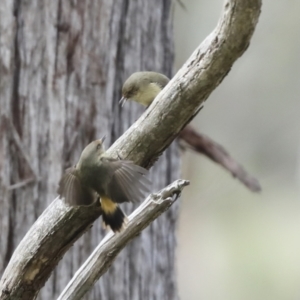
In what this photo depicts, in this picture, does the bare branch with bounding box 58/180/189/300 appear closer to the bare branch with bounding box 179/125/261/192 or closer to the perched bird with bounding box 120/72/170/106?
the perched bird with bounding box 120/72/170/106

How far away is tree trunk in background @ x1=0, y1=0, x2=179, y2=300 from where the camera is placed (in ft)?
6.57

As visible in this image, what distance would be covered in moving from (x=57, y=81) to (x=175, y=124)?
909mm

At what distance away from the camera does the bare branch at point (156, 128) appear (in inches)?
43.7

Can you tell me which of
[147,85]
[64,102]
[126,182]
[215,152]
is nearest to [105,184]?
[126,182]

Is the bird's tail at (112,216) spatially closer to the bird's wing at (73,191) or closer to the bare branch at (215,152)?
the bird's wing at (73,191)

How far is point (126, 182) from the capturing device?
1271 mm

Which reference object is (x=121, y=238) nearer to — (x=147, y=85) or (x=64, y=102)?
(x=147, y=85)

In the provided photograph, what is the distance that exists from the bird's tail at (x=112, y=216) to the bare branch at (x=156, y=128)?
59mm

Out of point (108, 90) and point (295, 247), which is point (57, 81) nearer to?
point (108, 90)

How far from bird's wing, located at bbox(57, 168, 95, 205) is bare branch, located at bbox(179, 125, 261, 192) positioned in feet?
3.70

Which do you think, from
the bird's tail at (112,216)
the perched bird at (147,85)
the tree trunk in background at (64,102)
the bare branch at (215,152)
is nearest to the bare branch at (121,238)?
the bird's tail at (112,216)

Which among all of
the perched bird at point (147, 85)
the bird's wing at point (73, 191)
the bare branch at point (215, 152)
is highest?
the perched bird at point (147, 85)

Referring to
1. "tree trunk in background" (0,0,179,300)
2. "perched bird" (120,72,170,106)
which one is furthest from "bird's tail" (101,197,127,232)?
"tree trunk in background" (0,0,179,300)

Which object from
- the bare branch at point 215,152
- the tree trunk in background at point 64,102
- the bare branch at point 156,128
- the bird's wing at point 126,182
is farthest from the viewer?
the bare branch at point 215,152
